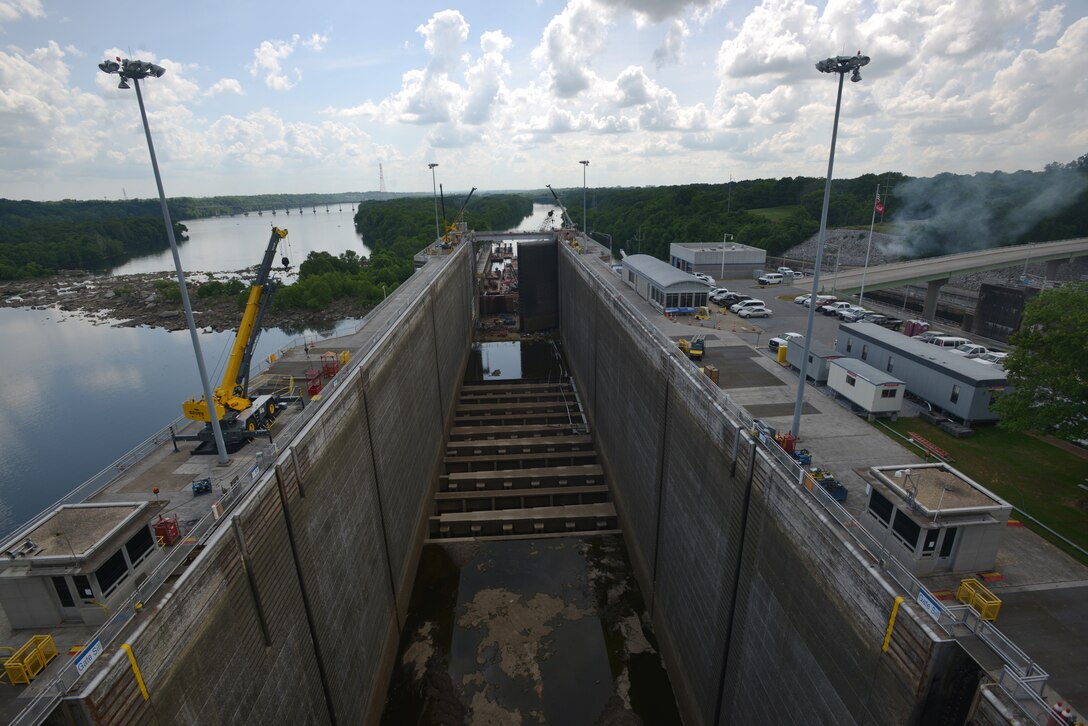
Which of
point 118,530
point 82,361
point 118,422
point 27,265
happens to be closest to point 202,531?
point 118,530

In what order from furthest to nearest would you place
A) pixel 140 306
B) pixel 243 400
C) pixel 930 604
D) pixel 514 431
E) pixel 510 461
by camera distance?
pixel 140 306 → pixel 514 431 → pixel 510 461 → pixel 243 400 → pixel 930 604

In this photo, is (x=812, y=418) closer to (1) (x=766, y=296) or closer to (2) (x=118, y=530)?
(2) (x=118, y=530)

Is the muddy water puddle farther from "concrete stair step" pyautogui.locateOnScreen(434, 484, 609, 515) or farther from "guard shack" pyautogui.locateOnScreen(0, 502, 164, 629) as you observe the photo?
"guard shack" pyautogui.locateOnScreen(0, 502, 164, 629)

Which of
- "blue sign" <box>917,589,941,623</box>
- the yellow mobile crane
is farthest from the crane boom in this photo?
"blue sign" <box>917,589,941,623</box>

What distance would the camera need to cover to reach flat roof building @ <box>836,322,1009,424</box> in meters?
18.6

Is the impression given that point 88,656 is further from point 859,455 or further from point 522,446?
point 522,446

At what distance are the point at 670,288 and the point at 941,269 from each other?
24.9 meters

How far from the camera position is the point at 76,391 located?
5134cm

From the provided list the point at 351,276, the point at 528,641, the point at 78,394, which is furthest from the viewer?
the point at 351,276

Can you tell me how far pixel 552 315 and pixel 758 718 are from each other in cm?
5271

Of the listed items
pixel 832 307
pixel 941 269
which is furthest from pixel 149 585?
pixel 941 269

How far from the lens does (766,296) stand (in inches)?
1695

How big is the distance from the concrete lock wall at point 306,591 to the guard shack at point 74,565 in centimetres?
145

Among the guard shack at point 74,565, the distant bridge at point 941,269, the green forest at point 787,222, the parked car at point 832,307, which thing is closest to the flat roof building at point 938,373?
the parked car at point 832,307
